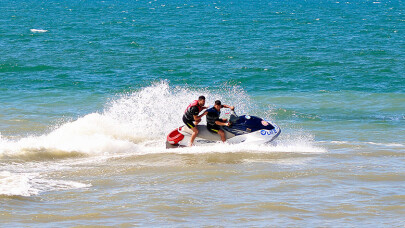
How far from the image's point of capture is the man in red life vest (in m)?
14.4

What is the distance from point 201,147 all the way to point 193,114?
0.93 metres

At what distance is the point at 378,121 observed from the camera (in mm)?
20406

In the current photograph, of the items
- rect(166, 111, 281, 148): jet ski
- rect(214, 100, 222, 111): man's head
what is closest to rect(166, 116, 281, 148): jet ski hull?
rect(166, 111, 281, 148): jet ski

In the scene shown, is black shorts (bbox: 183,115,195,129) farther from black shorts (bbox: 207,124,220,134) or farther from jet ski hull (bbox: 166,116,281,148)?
black shorts (bbox: 207,124,220,134)

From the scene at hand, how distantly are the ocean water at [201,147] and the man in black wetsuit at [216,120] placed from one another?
0.40m

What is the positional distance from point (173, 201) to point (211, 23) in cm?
5567

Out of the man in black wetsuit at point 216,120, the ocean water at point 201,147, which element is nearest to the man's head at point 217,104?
the man in black wetsuit at point 216,120

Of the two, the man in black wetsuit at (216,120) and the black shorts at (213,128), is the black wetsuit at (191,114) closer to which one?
the man in black wetsuit at (216,120)

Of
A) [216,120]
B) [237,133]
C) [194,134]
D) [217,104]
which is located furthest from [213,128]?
[217,104]

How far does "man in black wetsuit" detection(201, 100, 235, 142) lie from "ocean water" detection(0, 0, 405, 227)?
1.32ft

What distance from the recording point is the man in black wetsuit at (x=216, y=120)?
47.4 feet

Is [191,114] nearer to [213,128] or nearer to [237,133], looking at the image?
[213,128]

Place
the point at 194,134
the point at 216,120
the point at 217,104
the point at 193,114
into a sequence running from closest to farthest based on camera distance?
1. the point at 217,104
2. the point at 193,114
3. the point at 216,120
4. the point at 194,134

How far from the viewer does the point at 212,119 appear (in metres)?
14.6
